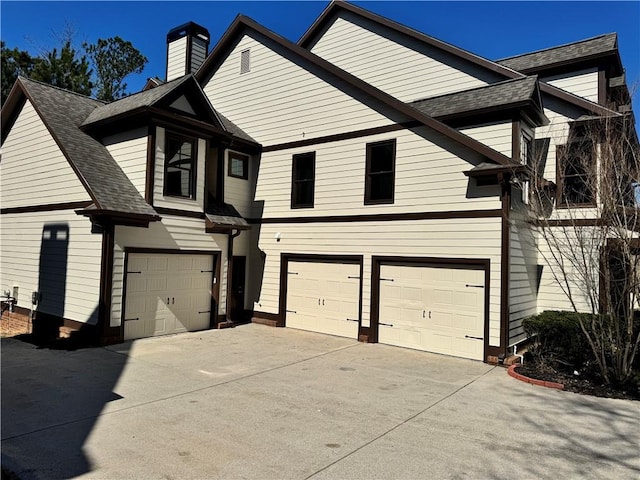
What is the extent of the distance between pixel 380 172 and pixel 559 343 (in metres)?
5.68

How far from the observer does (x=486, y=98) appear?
10773 mm

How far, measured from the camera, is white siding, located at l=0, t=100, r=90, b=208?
11295 millimetres

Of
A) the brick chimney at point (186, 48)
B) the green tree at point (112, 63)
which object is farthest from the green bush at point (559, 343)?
the green tree at point (112, 63)

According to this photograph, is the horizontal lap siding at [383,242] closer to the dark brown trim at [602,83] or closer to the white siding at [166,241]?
the white siding at [166,241]

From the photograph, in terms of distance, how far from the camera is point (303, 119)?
13.2 metres

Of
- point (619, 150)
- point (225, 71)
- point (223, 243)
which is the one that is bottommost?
point (223, 243)

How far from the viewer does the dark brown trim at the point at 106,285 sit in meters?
9.97

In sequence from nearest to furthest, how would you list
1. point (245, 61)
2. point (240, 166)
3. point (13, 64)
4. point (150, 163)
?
point (150, 163) < point (240, 166) < point (245, 61) < point (13, 64)

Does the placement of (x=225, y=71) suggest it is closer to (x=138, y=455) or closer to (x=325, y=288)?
(x=325, y=288)

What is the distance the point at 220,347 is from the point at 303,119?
6.98 m

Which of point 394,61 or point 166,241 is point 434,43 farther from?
point 166,241

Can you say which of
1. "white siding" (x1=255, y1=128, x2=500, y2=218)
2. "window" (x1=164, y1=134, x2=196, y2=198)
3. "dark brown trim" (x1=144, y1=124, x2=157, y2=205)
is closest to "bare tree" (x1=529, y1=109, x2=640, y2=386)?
"white siding" (x1=255, y1=128, x2=500, y2=218)

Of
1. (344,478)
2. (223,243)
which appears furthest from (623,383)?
(223,243)

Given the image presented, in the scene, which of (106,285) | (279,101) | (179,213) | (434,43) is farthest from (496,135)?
(106,285)
